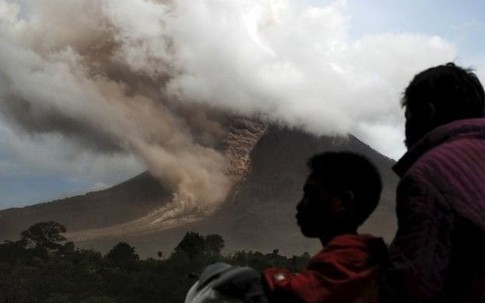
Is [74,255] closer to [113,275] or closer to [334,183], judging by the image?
[113,275]

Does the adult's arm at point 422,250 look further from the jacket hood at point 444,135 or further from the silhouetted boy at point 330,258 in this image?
the jacket hood at point 444,135

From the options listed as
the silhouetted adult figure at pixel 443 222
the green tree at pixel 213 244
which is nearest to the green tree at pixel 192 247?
the green tree at pixel 213 244

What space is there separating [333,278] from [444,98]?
0.89 meters

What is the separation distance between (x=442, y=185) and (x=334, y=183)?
1.46 feet

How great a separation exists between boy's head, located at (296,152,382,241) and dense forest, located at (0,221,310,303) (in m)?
60.9

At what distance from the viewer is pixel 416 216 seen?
2.19 meters

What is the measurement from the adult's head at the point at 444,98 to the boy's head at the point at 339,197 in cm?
27

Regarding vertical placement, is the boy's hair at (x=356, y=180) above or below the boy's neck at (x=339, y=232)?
above

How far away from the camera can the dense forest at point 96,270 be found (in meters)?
82.6

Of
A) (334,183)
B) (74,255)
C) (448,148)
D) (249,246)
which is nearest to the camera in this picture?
(448,148)

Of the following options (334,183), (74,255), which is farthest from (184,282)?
(334,183)

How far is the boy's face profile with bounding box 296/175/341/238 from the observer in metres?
2.52

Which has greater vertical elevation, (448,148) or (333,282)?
(448,148)

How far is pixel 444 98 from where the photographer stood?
101 inches
